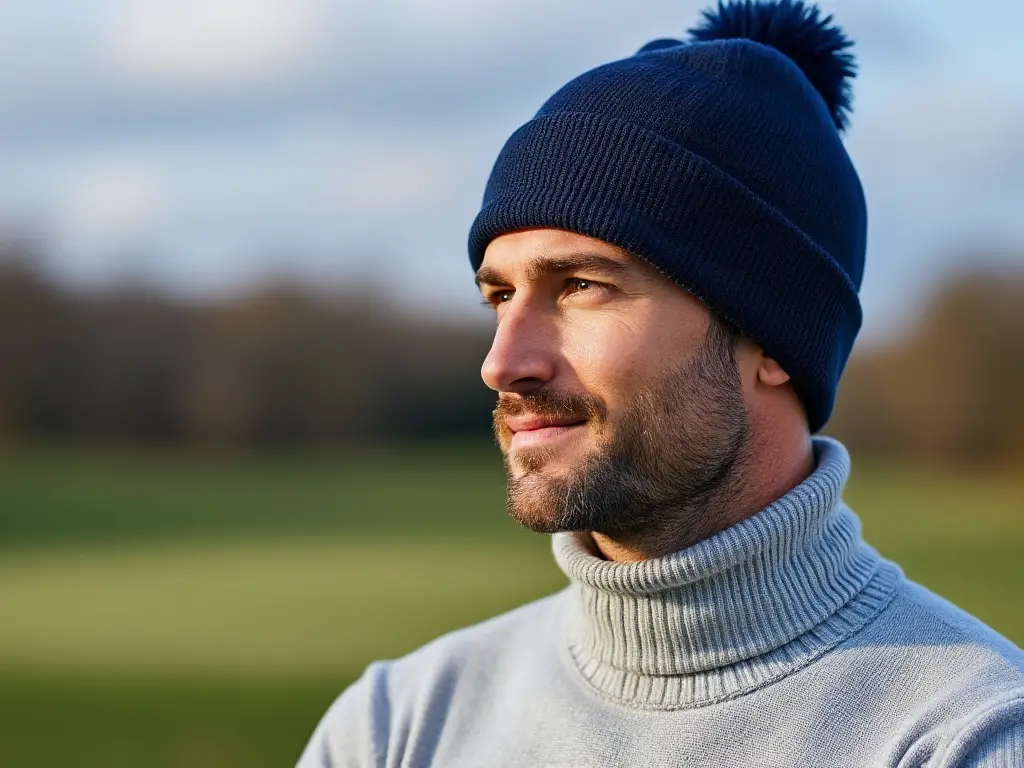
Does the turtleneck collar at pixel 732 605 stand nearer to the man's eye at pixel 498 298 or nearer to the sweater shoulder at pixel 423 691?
the sweater shoulder at pixel 423 691

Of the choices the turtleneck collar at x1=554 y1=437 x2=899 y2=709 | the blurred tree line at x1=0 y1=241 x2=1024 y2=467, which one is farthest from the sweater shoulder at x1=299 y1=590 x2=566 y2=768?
the blurred tree line at x1=0 y1=241 x2=1024 y2=467

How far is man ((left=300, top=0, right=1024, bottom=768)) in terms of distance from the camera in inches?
86.5

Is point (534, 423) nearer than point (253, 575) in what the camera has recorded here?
Yes

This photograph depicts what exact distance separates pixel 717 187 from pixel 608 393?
1.53 ft

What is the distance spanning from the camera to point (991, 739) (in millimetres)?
1961

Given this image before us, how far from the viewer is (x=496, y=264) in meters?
2.46

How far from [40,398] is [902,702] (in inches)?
1325

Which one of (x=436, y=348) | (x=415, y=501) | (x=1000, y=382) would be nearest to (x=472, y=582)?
(x=415, y=501)

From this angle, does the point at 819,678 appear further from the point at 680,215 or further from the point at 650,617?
the point at 680,215

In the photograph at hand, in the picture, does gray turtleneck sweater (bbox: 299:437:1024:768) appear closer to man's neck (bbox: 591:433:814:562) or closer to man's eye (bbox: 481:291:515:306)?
man's neck (bbox: 591:433:814:562)

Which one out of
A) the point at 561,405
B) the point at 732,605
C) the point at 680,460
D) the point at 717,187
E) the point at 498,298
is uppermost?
the point at 717,187

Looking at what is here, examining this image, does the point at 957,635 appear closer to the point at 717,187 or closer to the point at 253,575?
the point at 717,187

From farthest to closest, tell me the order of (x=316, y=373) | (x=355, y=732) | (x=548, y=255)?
(x=316, y=373)
(x=355, y=732)
(x=548, y=255)

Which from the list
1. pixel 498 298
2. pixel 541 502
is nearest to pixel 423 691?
pixel 541 502
